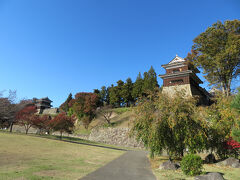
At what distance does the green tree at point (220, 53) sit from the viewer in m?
20.8

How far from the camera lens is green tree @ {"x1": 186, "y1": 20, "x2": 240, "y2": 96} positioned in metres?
20.8

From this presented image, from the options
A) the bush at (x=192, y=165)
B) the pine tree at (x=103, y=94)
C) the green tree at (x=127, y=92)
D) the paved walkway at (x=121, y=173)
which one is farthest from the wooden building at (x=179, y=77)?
the pine tree at (x=103, y=94)

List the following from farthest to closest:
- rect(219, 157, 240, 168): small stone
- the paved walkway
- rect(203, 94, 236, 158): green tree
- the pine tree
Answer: the pine tree
rect(203, 94, 236, 158): green tree
rect(219, 157, 240, 168): small stone
the paved walkway

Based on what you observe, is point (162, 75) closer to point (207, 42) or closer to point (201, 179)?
point (207, 42)

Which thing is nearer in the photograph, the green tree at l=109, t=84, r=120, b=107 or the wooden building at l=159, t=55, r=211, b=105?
the wooden building at l=159, t=55, r=211, b=105

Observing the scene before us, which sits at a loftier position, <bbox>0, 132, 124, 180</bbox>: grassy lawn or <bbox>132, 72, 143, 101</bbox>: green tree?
<bbox>132, 72, 143, 101</bbox>: green tree

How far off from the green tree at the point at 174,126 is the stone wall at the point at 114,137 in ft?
60.0

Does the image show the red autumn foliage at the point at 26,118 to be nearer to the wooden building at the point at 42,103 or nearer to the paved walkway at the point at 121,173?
the paved walkway at the point at 121,173

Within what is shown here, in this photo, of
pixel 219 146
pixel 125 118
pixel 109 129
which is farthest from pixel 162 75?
pixel 219 146

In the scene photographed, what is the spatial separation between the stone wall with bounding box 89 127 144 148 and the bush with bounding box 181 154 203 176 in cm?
2114

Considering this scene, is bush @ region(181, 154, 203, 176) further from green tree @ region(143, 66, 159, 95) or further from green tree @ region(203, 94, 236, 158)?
green tree @ region(143, 66, 159, 95)

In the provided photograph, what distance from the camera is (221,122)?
13.7 meters

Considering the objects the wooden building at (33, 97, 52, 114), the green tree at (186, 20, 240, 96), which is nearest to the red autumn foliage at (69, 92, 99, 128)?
the green tree at (186, 20, 240, 96)

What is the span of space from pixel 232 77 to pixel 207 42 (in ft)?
23.0
